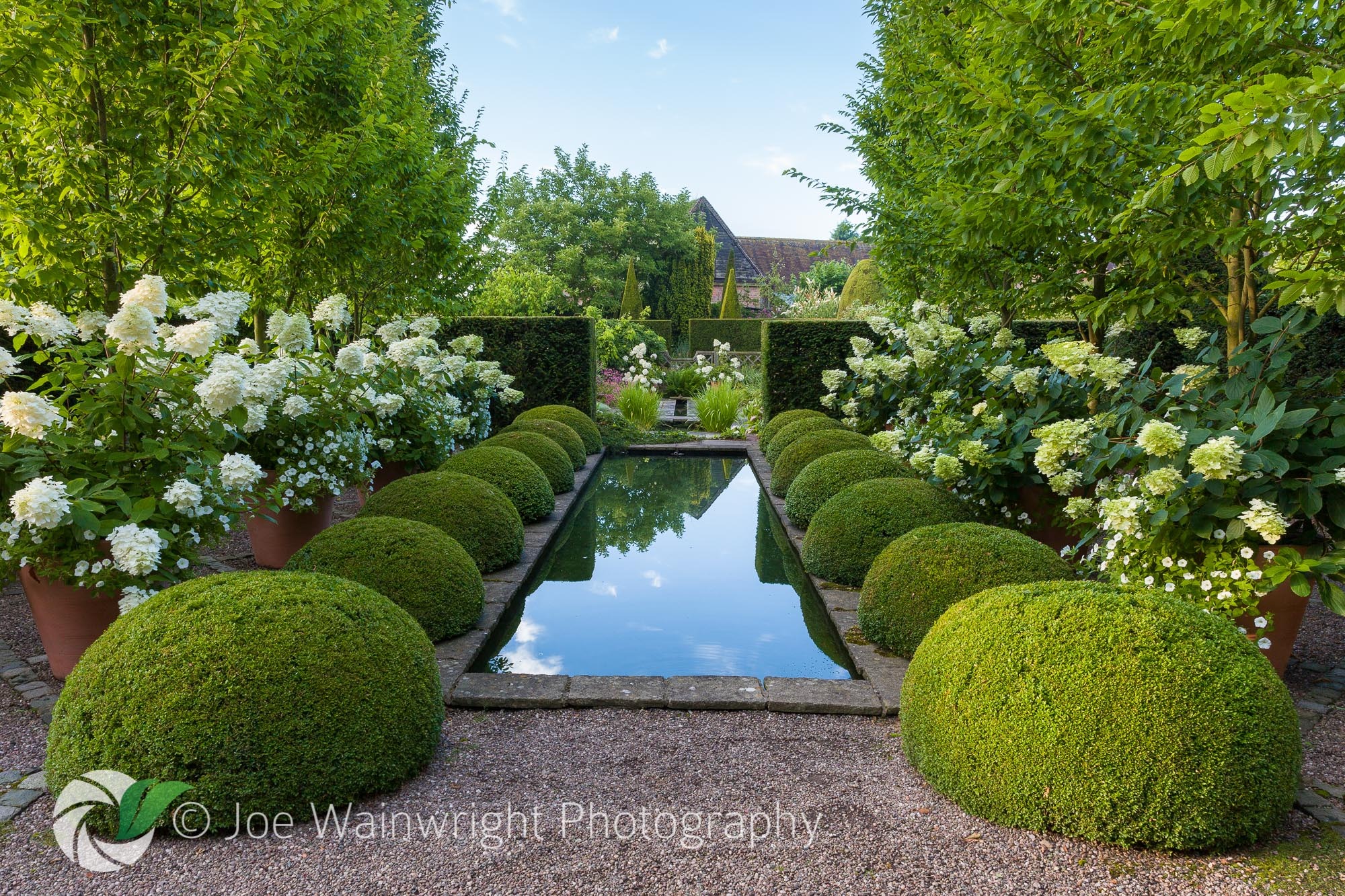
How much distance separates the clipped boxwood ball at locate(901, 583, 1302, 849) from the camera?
2.34 meters

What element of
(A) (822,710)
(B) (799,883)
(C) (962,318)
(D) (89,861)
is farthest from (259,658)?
(C) (962,318)

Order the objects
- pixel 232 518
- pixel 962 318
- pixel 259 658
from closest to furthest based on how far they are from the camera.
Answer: pixel 259 658
pixel 232 518
pixel 962 318

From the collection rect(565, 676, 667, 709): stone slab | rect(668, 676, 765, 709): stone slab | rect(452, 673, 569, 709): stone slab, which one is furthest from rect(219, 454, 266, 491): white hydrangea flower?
rect(668, 676, 765, 709): stone slab

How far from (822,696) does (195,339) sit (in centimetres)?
318

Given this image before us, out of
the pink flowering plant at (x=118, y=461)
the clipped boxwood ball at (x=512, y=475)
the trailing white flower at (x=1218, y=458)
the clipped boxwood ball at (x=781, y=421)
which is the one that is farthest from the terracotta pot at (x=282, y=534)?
the clipped boxwood ball at (x=781, y=421)

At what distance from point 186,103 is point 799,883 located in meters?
4.87

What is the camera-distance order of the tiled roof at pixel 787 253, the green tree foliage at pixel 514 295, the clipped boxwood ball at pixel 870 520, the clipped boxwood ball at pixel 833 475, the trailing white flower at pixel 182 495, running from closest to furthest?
the trailing white flower at pixel 182 495
the clipped boxwood ball at pixel 870 520
the clipped boxwood ball at pixel 833 475
the green tree foliage at pixel 514 295
the tiled roof at pixel 787 253

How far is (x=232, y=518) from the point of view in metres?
3.71

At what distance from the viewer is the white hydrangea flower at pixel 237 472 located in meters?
3.53

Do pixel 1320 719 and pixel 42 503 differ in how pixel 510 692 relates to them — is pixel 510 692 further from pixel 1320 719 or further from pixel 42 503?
pixel 1320 719

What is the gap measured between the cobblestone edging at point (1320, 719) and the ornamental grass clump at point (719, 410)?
9908 millimetres

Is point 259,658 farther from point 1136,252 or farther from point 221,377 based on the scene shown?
point 1136,252

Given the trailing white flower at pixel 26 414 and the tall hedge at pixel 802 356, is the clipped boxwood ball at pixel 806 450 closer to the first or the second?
the tall hedge at pixel 802 356

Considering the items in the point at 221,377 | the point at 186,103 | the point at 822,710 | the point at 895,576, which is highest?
the point at 186,103
